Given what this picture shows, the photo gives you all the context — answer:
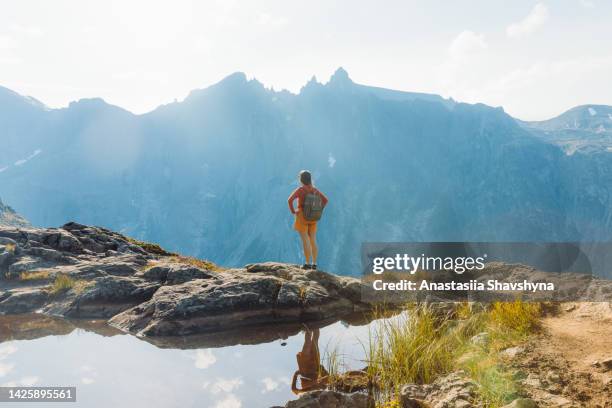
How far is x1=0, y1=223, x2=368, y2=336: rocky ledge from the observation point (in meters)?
10.1

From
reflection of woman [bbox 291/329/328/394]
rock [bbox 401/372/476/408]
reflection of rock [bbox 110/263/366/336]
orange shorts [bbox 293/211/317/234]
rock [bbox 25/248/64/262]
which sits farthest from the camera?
rock [bbox 25/248/64/262]

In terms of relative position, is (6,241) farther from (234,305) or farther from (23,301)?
(234,305)

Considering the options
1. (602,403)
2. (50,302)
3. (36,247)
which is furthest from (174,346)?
(36,247)

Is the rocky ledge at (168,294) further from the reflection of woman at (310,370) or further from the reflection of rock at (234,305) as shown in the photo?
the reflection of woman at (310,370)

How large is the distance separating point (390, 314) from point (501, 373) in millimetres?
5470

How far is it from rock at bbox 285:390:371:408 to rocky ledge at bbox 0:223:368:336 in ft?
16.0

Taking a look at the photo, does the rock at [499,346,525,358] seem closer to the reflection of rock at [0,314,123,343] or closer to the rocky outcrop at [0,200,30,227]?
the reflection of rock at [0,314,123,343]

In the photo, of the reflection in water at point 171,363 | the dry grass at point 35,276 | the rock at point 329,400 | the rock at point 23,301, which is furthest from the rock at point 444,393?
the dry grass at point 35,276

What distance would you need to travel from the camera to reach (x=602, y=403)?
15.2 ft

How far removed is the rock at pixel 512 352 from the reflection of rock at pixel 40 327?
328 inches

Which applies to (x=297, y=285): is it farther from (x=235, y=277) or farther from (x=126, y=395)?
(x=126, y=395)

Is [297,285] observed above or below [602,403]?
above

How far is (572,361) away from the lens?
5.80 metres

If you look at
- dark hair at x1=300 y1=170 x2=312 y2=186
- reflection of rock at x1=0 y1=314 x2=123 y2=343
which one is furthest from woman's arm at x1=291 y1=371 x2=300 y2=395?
dark hair at x1=300 y1=170 x2=312 y2=186
